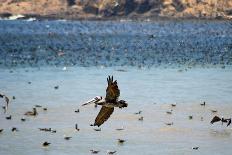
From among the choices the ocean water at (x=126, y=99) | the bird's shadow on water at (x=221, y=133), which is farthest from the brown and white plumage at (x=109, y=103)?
the bird's shadow on water at (x=221, y=133)

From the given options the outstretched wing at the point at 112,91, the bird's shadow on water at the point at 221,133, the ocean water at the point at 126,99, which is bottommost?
the ocean water at the point at 126,99

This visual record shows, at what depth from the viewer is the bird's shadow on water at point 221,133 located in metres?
28.2

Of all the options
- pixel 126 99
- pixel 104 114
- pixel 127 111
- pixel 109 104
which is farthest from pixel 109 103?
pixel 126 99

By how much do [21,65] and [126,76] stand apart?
1074 cm

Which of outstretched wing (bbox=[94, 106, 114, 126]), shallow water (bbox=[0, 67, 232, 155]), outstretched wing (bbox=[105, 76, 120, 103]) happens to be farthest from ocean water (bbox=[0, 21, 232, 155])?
outstretched wing (bbox=[105, 76, 120, 103])

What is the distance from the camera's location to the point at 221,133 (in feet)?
93.6

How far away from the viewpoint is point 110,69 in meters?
52.8

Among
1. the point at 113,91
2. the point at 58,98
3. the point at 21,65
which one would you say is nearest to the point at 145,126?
the point at 58,98

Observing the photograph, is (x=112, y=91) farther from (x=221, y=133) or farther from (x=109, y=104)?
(x=221, y=133)

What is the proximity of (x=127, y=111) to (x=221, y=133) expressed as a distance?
5.97m

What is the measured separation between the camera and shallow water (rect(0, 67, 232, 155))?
87.8ft

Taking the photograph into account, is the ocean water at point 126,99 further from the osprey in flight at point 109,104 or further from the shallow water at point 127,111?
the osprey in flight at point 109,104

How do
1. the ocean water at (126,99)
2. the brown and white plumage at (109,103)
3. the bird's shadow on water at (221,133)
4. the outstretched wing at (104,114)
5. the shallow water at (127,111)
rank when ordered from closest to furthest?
the brown and white plumage at (109,103)
the outstretched wing at (104,114)
the shallow water at (127,111)
the ocean water at (126,99)
the bird's shadow on water at (221,133)

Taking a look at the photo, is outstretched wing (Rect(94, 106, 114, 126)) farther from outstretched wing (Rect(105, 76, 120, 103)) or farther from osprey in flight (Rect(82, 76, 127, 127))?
outstretched wing (Rect(105, 76, 120, 103))
